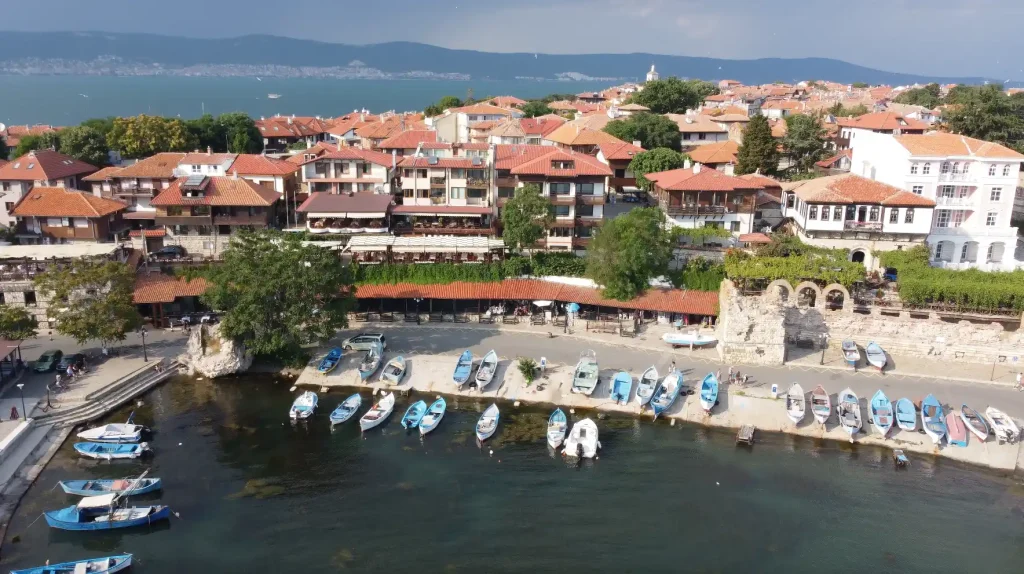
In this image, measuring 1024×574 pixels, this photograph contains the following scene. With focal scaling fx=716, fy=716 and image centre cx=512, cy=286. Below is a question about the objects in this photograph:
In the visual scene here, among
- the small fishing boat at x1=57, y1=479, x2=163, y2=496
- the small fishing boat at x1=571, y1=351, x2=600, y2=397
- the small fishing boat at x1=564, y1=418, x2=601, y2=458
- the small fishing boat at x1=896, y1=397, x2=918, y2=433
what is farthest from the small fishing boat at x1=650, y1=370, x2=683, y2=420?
the small fishing boat at x1=57, y1=479, x2=163, y2=496

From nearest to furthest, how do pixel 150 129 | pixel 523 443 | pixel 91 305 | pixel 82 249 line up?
pixel 523 443 → pixel 91 305 → pixel 82 249 → pixel 150 129

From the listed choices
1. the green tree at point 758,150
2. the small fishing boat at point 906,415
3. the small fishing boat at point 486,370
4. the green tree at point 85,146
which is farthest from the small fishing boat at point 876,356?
the green tree at point 85,146

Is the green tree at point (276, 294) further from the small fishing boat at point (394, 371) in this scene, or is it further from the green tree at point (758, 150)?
the green tree at point (758, 150)

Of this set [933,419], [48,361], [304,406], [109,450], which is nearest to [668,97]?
[933,419]

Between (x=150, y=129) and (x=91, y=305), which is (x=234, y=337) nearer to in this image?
(x=91, y=305)

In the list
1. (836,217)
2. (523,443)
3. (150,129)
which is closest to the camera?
(523,443)

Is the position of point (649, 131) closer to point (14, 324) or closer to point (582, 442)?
point (582, 442)

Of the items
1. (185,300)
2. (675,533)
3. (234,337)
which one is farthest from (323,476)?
(185,300)
